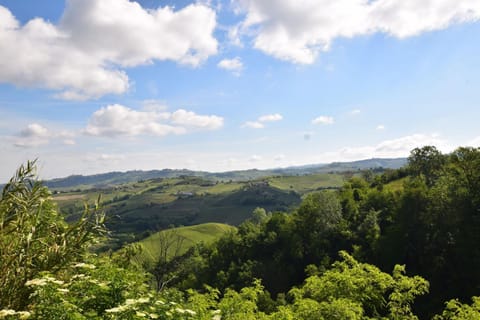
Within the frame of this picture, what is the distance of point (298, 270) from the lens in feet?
236

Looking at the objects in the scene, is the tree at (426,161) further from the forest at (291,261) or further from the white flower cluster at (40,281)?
the white flower cluster at (40,281)

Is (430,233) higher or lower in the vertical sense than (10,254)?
lower

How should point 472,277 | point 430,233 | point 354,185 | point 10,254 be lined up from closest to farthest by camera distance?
point 10,254 < point 472,277 < point 430,233 < point 354,185

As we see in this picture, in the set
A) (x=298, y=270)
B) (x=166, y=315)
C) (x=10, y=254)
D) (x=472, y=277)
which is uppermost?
(x=10, y=254)

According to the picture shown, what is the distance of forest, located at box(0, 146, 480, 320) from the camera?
7242 mm

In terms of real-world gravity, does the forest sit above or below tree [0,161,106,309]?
below

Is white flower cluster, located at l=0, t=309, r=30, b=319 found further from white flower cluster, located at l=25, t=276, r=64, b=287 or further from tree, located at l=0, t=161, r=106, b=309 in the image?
tree, located at l=0, t=161, r=106, b=309

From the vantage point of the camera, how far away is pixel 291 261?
2916 inches

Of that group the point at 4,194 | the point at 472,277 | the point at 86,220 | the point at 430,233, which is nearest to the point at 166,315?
the point at 86,220

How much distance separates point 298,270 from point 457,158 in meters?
37.6

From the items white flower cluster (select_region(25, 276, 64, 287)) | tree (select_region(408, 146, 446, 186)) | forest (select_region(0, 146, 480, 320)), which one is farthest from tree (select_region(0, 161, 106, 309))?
tree (select_region(408, 146, 446, 186))

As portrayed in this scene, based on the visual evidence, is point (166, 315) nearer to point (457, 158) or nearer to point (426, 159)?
point (457, 158)

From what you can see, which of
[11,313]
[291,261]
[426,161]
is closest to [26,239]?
[11,313]

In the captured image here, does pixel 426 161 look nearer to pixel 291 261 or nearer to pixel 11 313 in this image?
pixel 291 261
